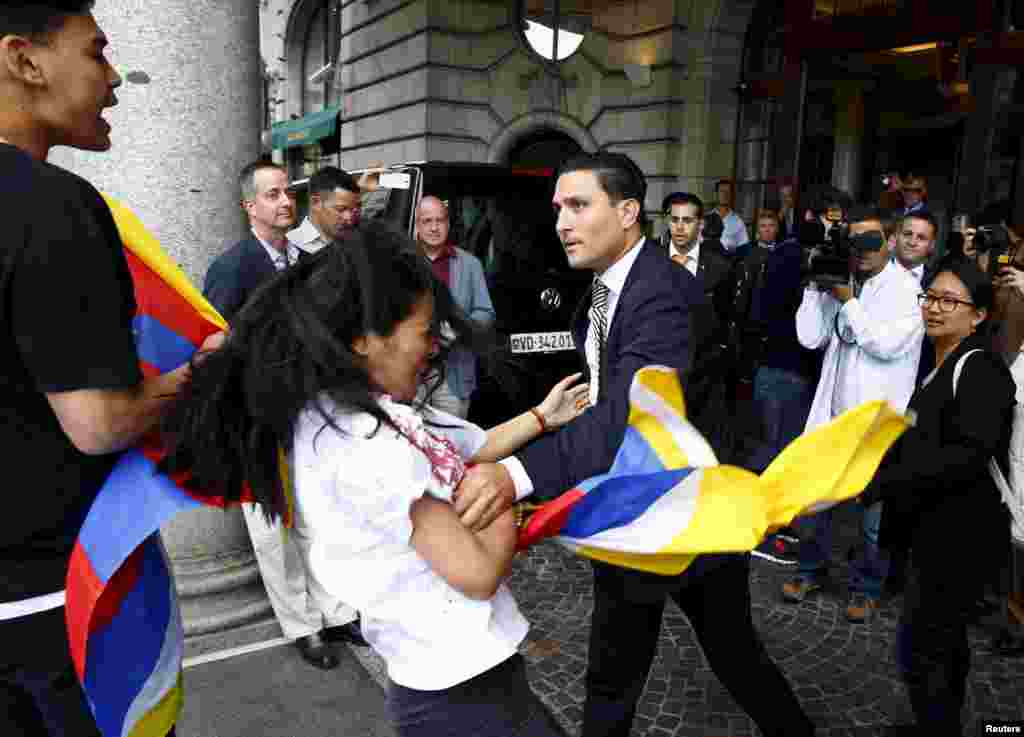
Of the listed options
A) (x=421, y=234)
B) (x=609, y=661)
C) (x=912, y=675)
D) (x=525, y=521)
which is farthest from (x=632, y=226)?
(x=421, y=234)

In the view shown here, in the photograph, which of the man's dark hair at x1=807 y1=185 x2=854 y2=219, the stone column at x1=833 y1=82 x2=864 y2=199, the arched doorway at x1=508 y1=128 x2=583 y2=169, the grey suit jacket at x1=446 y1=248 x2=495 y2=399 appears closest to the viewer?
the grey suit jacket at x1=446 y1=248 x2=495 y2=399

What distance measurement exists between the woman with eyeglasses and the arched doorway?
36.7ft

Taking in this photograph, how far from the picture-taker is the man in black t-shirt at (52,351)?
4.30 feet

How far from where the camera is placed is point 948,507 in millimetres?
2613

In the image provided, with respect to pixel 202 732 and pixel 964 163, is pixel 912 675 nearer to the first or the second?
pixel 202 732

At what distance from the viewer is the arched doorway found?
13.5 m

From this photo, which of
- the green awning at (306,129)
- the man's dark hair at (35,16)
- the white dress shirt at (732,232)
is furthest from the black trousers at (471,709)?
A: the green awning at (306,129)

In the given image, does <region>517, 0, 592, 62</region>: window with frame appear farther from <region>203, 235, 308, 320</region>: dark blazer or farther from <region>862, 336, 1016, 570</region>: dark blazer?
<region>862, 336, 1016, 570</region>: dark blazer

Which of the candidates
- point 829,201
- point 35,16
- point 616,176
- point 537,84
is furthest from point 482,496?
point 537,84

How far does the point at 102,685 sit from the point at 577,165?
1908 mm

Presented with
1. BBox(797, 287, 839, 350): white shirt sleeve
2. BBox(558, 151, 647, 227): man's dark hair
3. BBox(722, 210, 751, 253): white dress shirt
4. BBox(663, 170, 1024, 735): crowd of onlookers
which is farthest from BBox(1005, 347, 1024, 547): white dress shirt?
BBox(722, 210, 751, 253): white dress shirt

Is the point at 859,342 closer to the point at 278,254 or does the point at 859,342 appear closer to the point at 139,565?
the point at 278,254

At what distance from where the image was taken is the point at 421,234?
16.6 ft

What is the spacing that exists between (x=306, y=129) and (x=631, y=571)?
18251 mm
